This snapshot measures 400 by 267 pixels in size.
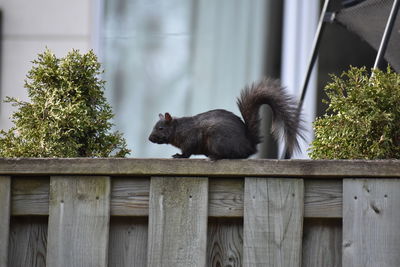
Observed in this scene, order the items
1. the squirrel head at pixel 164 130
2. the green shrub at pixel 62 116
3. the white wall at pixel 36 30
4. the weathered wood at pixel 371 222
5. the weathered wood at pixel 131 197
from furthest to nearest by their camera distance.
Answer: the white wall at pixel 36 30, the squirrel head at pixel 164 130, the green shrub at pixel 62 116, the weathered wood at pixel 131 197, the weathered wood at pixel 371 222

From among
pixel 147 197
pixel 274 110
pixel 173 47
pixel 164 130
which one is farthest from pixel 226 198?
pixel 173 47

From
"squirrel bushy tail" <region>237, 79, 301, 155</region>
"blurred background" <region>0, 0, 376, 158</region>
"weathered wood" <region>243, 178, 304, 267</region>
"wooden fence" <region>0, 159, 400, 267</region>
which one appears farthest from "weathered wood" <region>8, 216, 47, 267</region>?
"blurred background" <region>0, 0, 376, 158</region>

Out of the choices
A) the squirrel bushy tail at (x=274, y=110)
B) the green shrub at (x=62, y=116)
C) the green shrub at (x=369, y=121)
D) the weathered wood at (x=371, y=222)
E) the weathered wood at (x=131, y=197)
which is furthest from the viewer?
the squirrel bushy tail at (x=274, y=110)

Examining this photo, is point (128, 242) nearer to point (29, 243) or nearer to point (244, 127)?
point (29, 243)

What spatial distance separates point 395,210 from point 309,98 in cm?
310

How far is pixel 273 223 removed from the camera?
7.71 feet

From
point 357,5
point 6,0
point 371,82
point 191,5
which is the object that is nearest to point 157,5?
point 191,5

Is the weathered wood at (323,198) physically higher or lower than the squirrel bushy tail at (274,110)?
lower

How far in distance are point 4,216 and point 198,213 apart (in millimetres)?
562

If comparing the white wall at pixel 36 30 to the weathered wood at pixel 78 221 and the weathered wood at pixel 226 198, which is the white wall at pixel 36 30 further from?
the weathered wood at pixel 226 198

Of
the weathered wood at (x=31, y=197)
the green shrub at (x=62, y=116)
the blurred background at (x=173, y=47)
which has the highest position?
the blurred background at (x=173, y=47)

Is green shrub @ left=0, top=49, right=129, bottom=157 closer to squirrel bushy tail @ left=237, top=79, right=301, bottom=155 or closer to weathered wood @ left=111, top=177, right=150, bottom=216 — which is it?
weathered wood @ left=111, top=177, right=150, bottom=216

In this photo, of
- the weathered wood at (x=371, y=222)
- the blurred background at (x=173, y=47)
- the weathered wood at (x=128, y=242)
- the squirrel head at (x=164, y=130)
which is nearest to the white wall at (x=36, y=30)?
the blurred background at (x=173, y=47)

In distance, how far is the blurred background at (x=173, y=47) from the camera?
536 cm
